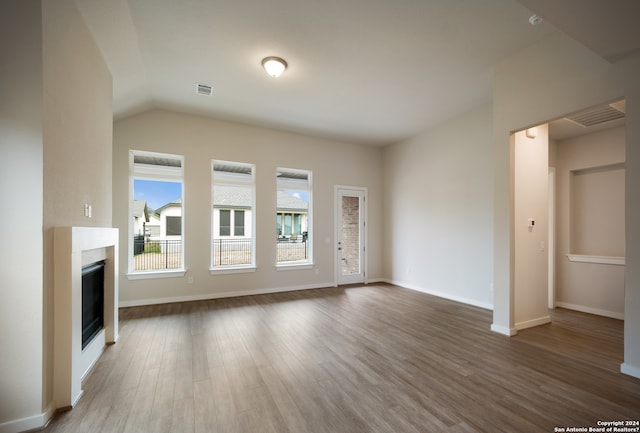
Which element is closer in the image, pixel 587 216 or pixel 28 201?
pixel 28 201

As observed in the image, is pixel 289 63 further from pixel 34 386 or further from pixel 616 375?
pixel 616 375

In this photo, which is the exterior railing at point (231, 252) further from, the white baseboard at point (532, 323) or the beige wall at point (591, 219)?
the beige wall at point (591, 219)

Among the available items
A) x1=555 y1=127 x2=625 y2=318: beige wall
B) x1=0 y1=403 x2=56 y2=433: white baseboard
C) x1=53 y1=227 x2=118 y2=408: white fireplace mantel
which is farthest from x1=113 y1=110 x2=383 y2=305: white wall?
x1=555 y1=127 x2=625 y2=318: beige wall

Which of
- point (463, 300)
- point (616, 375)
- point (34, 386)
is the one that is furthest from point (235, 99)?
point (616, 375)

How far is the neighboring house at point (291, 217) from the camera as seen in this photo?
5.92 meters

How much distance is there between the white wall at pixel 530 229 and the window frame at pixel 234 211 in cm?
437

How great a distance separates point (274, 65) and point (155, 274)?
12.8 ft

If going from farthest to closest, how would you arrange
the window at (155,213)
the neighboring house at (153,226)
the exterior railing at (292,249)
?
1. the exterior railing at (292,249)
2. the neighboring house at (153,226)
3. the window at (155,213)

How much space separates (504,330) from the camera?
3.43 m

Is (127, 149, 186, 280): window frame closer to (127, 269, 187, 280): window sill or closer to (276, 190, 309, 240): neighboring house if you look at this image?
(127, 269, 187, 280): window sill

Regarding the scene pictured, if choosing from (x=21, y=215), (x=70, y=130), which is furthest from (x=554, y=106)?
(x=21, y=215)

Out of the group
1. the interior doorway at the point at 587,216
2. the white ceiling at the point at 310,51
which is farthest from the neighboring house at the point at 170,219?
the interior doorway at the point at 587,216

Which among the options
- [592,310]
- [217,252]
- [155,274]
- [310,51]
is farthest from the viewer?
[217,252]

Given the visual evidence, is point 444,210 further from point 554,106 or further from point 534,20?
point 534,20
